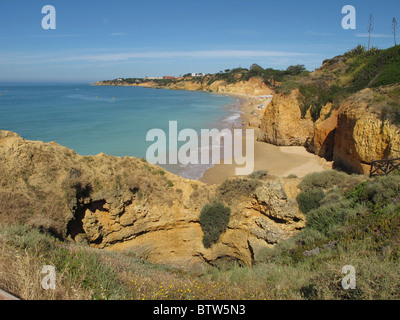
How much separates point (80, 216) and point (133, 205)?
1.62 m

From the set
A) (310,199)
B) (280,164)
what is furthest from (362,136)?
(310,199)

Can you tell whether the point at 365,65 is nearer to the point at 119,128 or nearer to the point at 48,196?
the point at 48,196

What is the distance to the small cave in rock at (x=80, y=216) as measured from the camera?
7.45 m

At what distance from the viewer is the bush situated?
351 inches

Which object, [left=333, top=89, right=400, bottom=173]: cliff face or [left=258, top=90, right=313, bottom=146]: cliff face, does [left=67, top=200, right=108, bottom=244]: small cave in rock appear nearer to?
[left=333, top=89, right=400, bottom=173]: cliff face

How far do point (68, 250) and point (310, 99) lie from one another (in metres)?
24.1

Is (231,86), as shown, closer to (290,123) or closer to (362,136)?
(290,123)

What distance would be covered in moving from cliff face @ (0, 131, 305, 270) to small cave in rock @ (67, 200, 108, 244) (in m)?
0.03

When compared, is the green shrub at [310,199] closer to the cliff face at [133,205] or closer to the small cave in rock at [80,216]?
the cliff face at [133,205]

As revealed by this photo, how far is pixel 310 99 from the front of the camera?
24078mm

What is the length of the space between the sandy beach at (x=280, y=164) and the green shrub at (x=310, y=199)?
8.30 metres

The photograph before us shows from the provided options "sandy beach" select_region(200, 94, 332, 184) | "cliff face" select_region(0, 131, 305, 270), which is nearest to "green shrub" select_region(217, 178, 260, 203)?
"cliff face" select_region(0, 131, 305, 270)

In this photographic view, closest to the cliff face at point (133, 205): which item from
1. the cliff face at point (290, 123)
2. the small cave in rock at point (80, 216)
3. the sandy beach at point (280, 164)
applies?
the small cave in rock at point (80, 216)
